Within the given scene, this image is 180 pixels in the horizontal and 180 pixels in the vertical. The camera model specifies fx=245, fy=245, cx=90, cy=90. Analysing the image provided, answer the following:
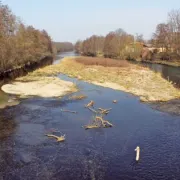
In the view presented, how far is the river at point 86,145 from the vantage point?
1502 centimetres

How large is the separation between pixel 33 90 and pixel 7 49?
22.8 meters

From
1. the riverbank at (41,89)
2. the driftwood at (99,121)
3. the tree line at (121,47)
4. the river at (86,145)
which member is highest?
the tree line at (121,47)

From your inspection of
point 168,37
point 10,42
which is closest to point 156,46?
point 168,37

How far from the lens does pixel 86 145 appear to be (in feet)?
60.8

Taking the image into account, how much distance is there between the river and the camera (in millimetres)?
15016

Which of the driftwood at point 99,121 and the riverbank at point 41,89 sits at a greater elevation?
the riverbank at point 41,89

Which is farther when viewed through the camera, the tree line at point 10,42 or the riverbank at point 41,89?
the tree line at point 10,42

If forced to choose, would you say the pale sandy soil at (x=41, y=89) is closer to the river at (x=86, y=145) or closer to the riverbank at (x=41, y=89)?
the riverbank at (x=41, y=89)

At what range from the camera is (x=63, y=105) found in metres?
29.7

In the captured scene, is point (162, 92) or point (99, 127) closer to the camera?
point (99, 127)

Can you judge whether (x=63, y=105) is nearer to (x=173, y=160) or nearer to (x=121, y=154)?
(x=121, y=154)

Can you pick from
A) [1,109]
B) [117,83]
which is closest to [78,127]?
[1,109]

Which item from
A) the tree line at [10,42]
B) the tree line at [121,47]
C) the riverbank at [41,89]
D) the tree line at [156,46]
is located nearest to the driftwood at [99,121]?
the riverbank at [41,89]

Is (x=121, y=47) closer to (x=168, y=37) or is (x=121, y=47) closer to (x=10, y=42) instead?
(x=168, y=37)
